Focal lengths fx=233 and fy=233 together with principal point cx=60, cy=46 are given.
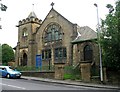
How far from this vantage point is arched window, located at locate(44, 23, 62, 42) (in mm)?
39219

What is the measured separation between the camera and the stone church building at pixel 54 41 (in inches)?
1391

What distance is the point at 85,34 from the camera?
37.2 meters

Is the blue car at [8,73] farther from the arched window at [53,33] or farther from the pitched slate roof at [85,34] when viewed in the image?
the arched window at [53,33]

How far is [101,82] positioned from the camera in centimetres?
2462

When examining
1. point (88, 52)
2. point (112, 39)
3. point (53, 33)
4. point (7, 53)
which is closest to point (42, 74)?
point (88, 52)

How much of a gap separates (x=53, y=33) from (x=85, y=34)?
601 centimetres

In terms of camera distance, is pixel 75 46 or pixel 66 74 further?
pixel 75 46

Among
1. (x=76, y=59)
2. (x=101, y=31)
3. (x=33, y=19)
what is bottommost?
(x=76, y=59)

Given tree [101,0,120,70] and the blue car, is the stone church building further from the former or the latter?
tree [101,0,120,70]

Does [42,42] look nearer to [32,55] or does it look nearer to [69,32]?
[32,55]

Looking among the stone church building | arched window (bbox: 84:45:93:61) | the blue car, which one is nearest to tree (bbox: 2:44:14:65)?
the stone church building

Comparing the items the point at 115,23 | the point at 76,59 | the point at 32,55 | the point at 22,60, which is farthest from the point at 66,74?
the point at 22,60

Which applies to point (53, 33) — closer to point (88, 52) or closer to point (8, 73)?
point (88, 52)

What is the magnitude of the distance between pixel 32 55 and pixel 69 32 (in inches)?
351
